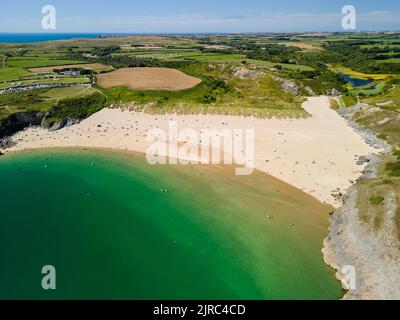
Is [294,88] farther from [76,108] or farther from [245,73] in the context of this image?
[76,108]

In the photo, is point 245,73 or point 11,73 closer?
point 11,73

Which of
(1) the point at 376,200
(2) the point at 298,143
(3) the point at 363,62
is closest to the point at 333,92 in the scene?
(2) the point at 298,143

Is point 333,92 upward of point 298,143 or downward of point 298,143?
upward

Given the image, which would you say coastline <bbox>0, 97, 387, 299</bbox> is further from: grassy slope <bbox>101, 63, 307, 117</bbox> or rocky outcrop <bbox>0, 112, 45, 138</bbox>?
grassy slope <bbox>101, 63, 307, 117</bbox>

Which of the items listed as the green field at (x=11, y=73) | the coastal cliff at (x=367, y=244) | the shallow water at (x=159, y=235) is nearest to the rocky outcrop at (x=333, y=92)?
the shallow water at (x=159, y=235)

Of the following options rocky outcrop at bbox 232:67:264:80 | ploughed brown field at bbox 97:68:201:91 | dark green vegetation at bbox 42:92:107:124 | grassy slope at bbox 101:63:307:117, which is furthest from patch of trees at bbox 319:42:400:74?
dark green vegetation at bbox 42:92:107:124

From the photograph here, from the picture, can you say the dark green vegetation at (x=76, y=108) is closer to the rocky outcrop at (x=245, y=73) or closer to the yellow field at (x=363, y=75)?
the rocky outcrop at (x=245, y=73)

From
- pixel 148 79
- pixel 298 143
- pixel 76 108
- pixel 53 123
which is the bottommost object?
pixel 298 143
